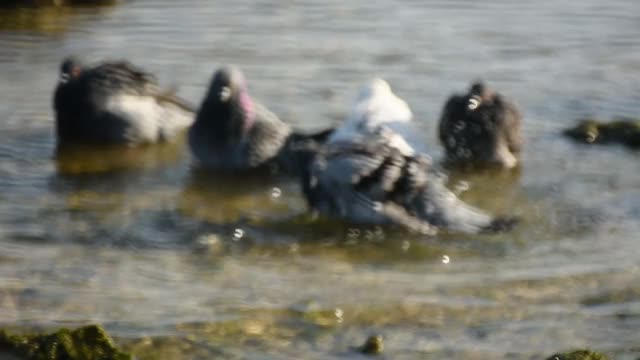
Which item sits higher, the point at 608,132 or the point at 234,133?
the point at 608,132

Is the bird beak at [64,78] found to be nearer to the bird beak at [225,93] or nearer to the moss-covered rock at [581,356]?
the bird beak at [225,93]

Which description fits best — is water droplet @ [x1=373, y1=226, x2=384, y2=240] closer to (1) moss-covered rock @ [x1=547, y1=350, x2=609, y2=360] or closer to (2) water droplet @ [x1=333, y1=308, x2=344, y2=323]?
(2) water droplet @ [x1=333, y1=308, x2=344, y2=323]

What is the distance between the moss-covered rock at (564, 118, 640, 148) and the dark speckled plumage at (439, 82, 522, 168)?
0.48 meters

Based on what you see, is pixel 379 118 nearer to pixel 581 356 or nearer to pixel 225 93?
pixel 225 93

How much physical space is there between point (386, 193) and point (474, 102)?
167cm

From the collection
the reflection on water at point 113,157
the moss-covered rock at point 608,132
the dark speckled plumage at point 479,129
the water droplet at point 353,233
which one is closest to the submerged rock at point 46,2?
the reflection on water at point 113,157

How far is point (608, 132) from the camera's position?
10359 mm

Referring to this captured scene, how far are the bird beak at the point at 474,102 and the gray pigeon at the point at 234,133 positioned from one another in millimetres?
902

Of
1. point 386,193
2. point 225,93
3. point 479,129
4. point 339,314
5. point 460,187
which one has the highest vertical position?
point 225,93

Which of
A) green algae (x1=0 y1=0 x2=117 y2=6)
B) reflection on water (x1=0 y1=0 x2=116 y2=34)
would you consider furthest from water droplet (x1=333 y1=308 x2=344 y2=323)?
green algae (x1=0 y1=0 x2=117 y2=6)

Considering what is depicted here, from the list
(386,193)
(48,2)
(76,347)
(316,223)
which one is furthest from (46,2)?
(76,347)

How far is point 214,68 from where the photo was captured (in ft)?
39.5

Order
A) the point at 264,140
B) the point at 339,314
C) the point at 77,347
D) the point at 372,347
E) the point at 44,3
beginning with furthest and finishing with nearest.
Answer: the point at 44,3
the point at 264,140
the point at 339,314
the point at 372,347
the point at 77,347

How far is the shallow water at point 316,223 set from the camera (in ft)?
23.3
